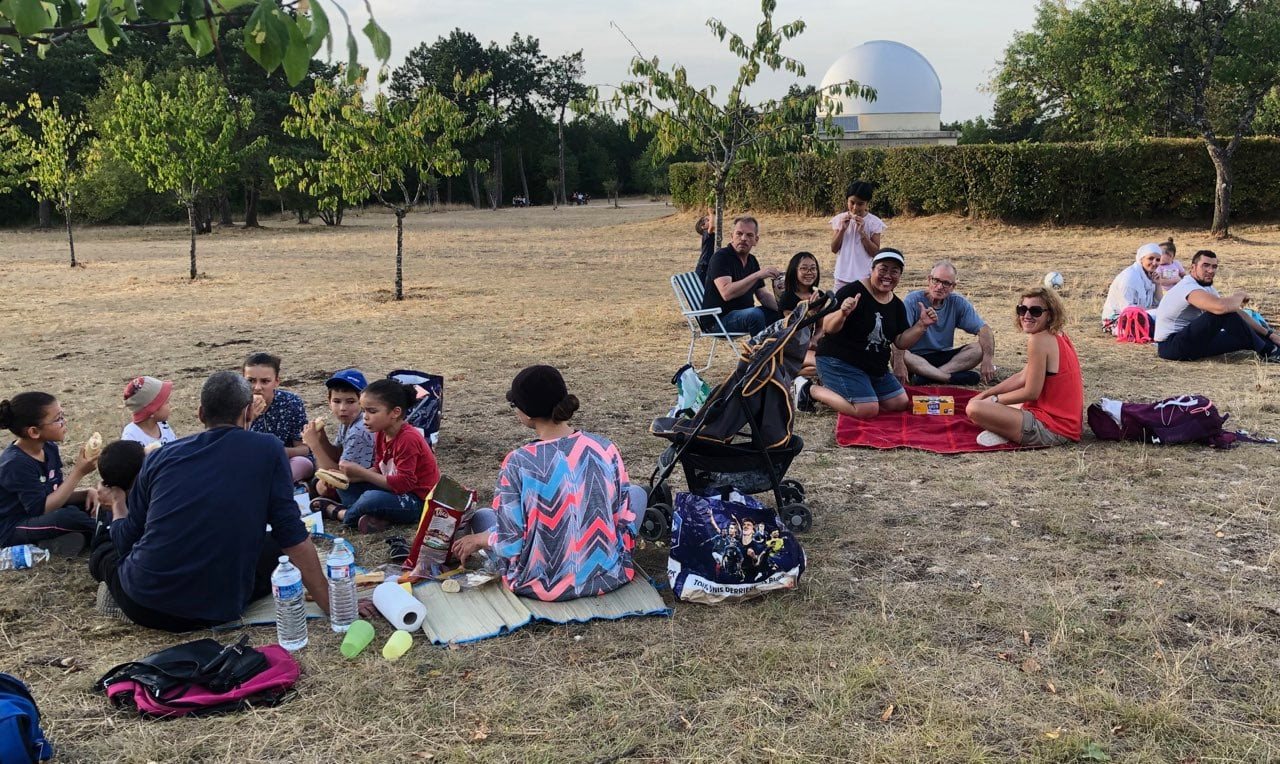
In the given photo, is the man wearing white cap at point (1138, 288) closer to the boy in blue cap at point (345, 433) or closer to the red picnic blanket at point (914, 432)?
the red picnic blanket at point (914, 432)

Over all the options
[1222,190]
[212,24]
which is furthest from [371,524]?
[1222,190]

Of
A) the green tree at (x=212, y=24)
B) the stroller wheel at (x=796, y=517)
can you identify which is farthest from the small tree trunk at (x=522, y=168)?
the green tree at (x=212, y=24)

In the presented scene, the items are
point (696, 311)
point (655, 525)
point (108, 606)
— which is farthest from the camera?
point (696, 311)

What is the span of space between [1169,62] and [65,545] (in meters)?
23.4

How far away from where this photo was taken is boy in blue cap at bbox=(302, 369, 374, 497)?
17.8ft

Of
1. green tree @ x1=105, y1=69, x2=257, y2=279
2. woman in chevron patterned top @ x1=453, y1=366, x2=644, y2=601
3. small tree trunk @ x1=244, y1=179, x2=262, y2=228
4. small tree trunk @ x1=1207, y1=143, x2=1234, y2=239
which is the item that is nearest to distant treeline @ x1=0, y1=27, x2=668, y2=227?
small tree trunk @ x1=244, y1=179, x2=262, y2=228

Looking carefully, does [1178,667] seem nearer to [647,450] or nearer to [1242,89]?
[647,450]

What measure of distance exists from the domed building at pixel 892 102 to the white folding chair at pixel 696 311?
1178 inches

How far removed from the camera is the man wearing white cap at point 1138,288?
1003 cm

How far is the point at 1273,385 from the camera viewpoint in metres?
7.75

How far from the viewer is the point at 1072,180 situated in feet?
78.9

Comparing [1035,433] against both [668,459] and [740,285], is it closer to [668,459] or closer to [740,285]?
[668,459]

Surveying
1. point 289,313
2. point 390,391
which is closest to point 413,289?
point 289,313

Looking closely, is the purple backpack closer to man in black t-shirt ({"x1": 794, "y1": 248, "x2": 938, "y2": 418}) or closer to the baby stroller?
man in black t-shirt ({"x1": 794, "y1": 248, "x2": 938, "y2": 418})
